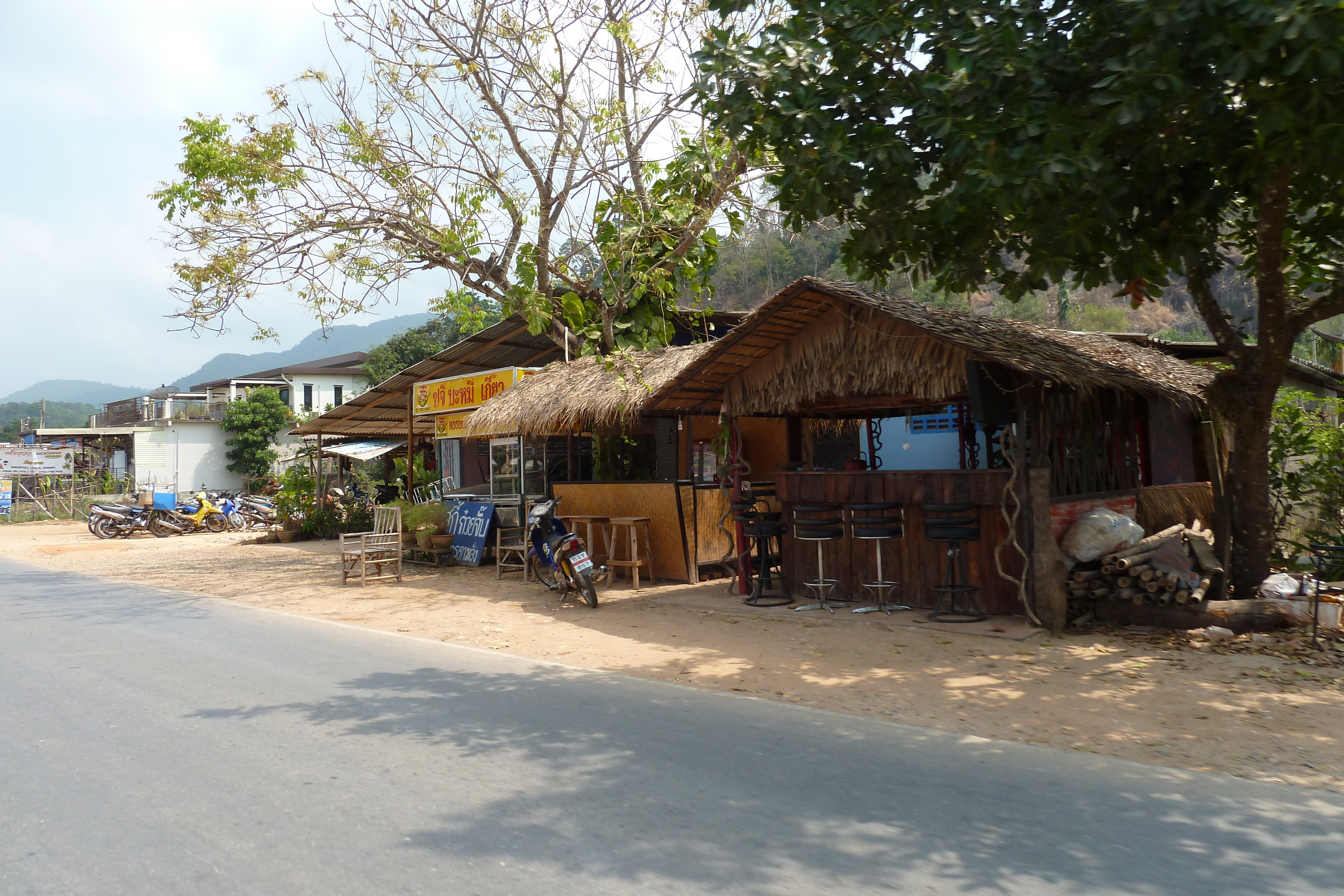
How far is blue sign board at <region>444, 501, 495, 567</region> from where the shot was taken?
15164 millimetres

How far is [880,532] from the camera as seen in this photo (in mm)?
9391

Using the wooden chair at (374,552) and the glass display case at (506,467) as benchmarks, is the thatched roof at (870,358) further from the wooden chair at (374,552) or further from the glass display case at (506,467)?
the wooden chair at (374,552)

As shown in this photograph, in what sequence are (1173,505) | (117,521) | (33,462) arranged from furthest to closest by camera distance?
(33,462) < (117,521) < (1173,505)

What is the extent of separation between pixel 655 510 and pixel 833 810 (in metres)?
8.54

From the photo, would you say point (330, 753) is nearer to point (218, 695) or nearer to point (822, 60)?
point (218, 695)

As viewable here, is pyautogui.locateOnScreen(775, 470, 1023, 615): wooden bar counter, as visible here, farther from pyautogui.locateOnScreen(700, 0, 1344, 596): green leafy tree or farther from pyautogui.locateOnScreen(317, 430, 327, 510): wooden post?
pyautogui.locateOnScreen(317, 430, 327, 510): wooden post

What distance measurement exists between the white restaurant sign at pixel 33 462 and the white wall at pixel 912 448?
1365 inches

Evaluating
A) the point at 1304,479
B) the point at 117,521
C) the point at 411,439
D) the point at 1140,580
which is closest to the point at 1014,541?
the point at 1140,580

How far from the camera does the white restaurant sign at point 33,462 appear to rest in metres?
35.8

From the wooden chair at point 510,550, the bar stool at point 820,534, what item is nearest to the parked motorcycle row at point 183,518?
the wooden chair at point 510,550

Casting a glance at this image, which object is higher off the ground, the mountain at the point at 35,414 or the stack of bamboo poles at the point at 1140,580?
the mountain at the point at 35,414

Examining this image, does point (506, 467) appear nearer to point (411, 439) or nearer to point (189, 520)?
point (411, 439)

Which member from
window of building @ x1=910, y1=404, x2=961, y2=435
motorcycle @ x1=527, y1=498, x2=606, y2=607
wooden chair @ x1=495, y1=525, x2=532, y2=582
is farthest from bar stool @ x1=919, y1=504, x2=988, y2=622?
window of building @ x1=910, y1=404, x2=961, y2=435

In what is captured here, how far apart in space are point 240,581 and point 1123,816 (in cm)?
1379
